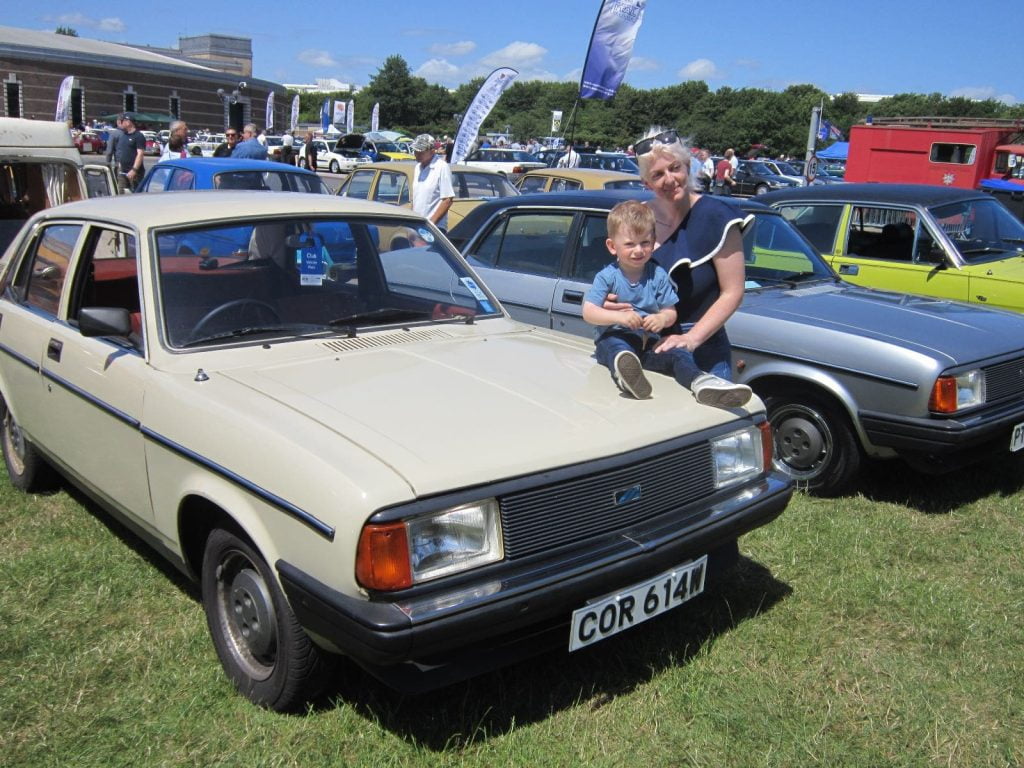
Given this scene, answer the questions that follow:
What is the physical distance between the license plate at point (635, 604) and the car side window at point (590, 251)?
281 cm

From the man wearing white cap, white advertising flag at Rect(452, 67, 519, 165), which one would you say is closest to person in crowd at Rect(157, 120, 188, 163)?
white advertising flag at Rect(452, 67, 519, 165)

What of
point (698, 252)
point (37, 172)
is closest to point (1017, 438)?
point (698, 252)

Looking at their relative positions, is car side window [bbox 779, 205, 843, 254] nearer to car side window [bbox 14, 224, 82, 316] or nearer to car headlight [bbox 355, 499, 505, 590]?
car side window [bbox 14, 224, 82, 316]

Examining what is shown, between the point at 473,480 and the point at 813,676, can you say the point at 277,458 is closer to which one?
the point at 473,480

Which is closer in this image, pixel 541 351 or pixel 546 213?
pixel 541 351

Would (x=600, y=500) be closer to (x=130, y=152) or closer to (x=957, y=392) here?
(x=957, y=392)

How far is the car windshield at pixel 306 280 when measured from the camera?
337cm

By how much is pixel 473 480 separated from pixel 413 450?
202 mm

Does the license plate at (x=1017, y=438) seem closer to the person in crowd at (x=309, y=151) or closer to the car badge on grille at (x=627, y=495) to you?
the car badge on grille at (x=627, y=495)

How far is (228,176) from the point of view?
375 inches

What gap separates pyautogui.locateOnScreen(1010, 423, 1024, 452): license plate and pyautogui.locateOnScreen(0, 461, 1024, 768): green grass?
787 mm

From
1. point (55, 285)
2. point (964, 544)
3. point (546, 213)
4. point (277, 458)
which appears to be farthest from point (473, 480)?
point (546, 213)

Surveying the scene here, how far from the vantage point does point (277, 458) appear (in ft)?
8.34

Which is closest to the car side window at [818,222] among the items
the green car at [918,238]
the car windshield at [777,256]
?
the green car at [918,238]
